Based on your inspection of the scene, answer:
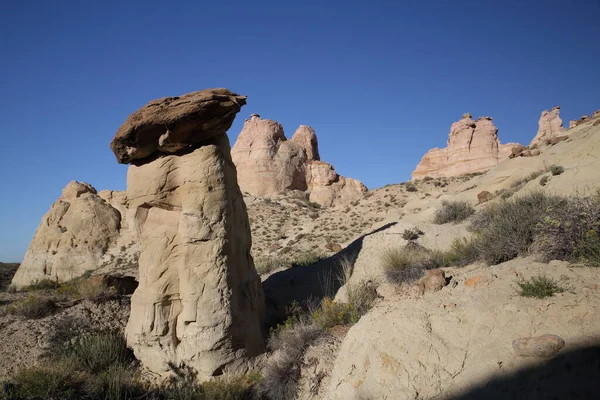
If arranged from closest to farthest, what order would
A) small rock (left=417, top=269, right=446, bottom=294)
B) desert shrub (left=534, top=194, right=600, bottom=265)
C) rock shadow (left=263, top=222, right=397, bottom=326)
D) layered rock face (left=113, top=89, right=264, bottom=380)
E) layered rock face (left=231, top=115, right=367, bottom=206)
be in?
desert shrub (left=534, top=194, right=600, bottom=265)
small rock (left=417, top=269, right=446, bottom=294)
layered rock face (left=113, top=89, right=264, bottom=380)
rock shadow (left=263, top=222, right=397, bottom=326)
layered rock face (left=231, top=115, right=367, bottom=206)

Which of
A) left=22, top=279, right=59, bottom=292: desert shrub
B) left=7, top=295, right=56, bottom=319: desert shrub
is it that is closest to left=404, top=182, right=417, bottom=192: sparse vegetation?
left=22, top=279, right=59, bottom=292: desert shrub

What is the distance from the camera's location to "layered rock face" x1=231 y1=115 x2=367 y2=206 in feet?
125

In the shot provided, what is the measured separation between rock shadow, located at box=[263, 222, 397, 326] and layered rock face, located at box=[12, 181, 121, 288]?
13971 millimetres

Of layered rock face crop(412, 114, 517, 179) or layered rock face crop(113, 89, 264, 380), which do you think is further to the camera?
layered rock face crop(412, 114, 517, 179)

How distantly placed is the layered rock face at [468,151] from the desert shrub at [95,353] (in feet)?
148

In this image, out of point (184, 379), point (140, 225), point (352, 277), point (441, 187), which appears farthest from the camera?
point (441, 187)

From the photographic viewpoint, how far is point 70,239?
66.2 ft

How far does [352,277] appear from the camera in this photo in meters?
9.29

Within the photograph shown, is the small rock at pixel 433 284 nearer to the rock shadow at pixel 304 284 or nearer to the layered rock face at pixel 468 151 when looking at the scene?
the rock shadow at pixel 304 284

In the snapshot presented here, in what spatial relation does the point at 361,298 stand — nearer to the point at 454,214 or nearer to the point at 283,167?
the point at 454,214

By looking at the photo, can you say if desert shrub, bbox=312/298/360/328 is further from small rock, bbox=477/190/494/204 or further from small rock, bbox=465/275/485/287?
small rock, bbox=477/190/494/204

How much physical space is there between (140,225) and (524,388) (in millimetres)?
6146

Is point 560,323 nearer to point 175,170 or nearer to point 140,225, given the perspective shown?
point 175,170

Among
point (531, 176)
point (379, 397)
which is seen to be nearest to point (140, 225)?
point (379, 397)
